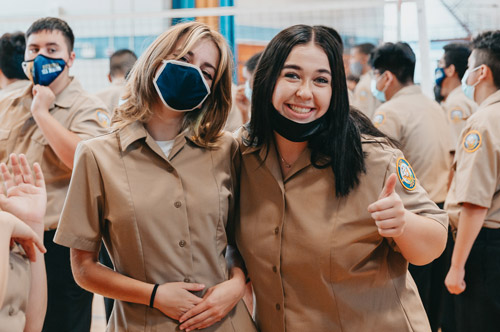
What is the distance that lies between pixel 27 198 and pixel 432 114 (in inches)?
109

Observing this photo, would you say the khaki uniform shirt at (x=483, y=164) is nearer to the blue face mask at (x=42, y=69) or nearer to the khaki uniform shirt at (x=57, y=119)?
the khaki uniform shirt at (x=57, y=119)

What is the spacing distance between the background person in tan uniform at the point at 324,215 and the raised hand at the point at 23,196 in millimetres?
658

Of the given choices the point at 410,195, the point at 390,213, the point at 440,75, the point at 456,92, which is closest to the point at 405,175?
the point at 410,195

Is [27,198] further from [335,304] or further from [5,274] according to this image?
[335,304]

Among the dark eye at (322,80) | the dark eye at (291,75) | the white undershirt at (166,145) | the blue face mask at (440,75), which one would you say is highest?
the blue face mask at (440,75)

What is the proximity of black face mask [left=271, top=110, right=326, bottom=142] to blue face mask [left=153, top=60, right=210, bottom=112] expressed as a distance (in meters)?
0.28

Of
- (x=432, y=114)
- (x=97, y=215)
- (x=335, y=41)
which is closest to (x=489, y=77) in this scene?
(x=432, y=114)

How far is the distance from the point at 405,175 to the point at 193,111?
2.46 feet

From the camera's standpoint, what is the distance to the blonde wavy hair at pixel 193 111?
1796 mm

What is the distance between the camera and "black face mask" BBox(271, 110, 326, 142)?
1.73 m

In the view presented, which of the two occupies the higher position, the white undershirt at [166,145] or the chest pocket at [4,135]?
the white undershirt at [166,145]

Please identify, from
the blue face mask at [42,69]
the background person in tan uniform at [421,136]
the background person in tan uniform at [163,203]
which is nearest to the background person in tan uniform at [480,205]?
the background person in tan uniform at [421,136]

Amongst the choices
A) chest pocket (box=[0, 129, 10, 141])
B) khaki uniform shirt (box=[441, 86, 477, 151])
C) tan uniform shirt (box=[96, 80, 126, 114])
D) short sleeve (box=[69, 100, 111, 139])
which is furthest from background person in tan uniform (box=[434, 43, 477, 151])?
chest pocket (box=[0, 129, 10, 141])

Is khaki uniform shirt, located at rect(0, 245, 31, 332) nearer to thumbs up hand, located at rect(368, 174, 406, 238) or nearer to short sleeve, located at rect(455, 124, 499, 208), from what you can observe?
thumbs up hand, located at rect(368, 174, 406, 238)
